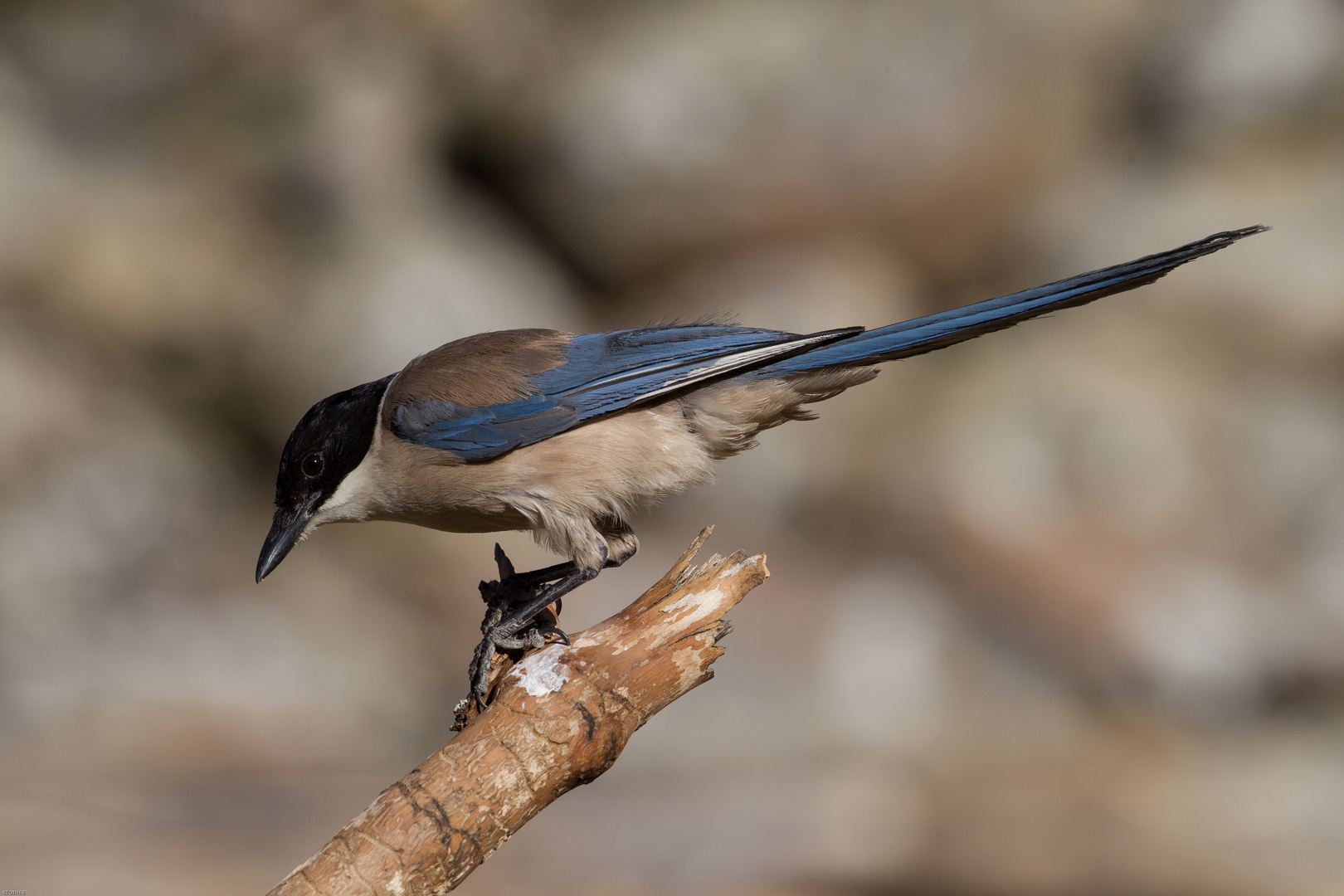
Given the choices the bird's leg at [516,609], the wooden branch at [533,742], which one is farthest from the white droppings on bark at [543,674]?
the bird's leg at [516,609]

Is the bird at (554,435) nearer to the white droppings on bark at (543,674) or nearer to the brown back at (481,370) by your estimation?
the brown back at (481,370)

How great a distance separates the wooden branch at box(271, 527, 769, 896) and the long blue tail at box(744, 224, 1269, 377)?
836 mm

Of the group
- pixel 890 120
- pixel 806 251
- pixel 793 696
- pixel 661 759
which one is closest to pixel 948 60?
pixel 890 120

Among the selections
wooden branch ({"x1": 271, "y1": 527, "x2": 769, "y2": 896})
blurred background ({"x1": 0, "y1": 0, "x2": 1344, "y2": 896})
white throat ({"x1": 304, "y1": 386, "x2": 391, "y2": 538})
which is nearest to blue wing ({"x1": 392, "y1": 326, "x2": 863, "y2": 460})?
white throat ({"x1": 304, "y1": 386, "x2": 391, "y2": 538})

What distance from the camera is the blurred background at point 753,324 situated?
9906mm

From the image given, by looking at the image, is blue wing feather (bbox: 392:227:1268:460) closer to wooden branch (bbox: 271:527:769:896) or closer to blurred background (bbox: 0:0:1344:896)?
wooden branch (bbox: 271:527:769:896)

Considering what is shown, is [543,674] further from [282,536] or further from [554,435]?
[282,536]

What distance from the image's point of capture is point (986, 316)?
11.7ft

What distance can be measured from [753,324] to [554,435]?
6556 millimetres

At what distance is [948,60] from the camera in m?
10.4

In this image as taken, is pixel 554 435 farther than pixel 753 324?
No

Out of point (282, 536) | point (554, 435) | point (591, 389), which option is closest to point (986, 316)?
point (591, 389)

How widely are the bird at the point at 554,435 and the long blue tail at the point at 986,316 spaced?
0.4 inches

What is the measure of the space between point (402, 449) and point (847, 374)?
1619 millimetres
